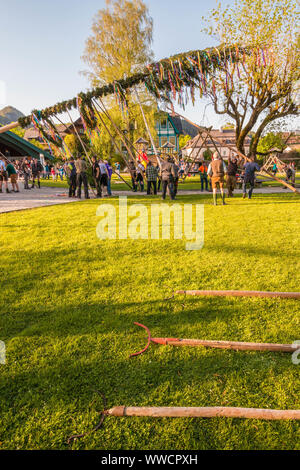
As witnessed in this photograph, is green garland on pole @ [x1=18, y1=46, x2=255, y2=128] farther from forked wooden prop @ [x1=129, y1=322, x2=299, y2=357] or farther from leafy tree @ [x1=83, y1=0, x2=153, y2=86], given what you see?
leafy tree @ [x1=83, y1=0, x2=153, y2=86]

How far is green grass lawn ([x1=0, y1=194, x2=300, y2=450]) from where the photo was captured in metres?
2.37

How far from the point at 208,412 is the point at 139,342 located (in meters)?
1.22

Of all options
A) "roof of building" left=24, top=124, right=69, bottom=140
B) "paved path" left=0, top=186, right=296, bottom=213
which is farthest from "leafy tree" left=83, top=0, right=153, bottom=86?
"paved path" left=0, top=186, right=296, bottom=213

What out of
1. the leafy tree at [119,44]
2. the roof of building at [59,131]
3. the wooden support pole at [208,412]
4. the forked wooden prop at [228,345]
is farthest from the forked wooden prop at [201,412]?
the leafy tree at [119,44]

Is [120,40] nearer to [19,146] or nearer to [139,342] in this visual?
[19,146]

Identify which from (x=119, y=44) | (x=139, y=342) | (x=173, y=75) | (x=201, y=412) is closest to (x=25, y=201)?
(x=173, y=75)

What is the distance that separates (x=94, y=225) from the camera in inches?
371

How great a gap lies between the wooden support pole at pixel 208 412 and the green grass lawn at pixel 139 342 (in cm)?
5

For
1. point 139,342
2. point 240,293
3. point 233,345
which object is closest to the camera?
point 233,345

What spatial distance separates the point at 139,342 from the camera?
3.46 meters

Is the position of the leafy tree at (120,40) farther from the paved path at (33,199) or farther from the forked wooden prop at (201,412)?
the forked wooden prop at (201,412)

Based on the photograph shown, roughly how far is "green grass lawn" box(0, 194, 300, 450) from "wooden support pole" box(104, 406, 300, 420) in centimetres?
5
